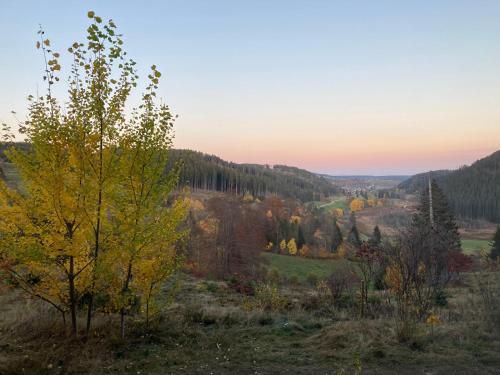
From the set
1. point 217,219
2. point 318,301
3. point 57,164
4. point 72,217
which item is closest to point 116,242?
point 72,217

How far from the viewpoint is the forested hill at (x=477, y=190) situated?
104688 millimetres

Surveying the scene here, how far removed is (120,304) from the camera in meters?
6.23

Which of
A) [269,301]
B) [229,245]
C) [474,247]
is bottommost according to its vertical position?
[474,247]

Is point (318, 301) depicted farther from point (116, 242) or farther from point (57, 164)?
point (57, 164)

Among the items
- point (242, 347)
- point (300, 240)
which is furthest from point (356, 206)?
point (242, 347)

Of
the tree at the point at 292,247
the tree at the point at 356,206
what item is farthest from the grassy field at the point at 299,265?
the tree at the point at 356,206

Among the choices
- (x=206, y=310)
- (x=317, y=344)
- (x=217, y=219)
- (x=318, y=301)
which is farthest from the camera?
(x=217, y=219)

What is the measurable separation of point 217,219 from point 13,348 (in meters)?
25.6

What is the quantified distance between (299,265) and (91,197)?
34609 millimetres

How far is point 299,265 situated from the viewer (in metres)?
37.9

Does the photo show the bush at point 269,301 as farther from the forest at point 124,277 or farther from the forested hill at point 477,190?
the forested hill at point 477,190

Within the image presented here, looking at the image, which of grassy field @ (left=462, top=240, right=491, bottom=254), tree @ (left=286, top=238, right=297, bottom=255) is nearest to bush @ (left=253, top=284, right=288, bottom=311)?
tree @ (left=286, top=238, right=297, bottom=255)

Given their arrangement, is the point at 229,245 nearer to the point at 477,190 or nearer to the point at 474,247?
the point at 474,247

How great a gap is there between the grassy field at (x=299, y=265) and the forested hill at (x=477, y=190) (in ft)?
220
